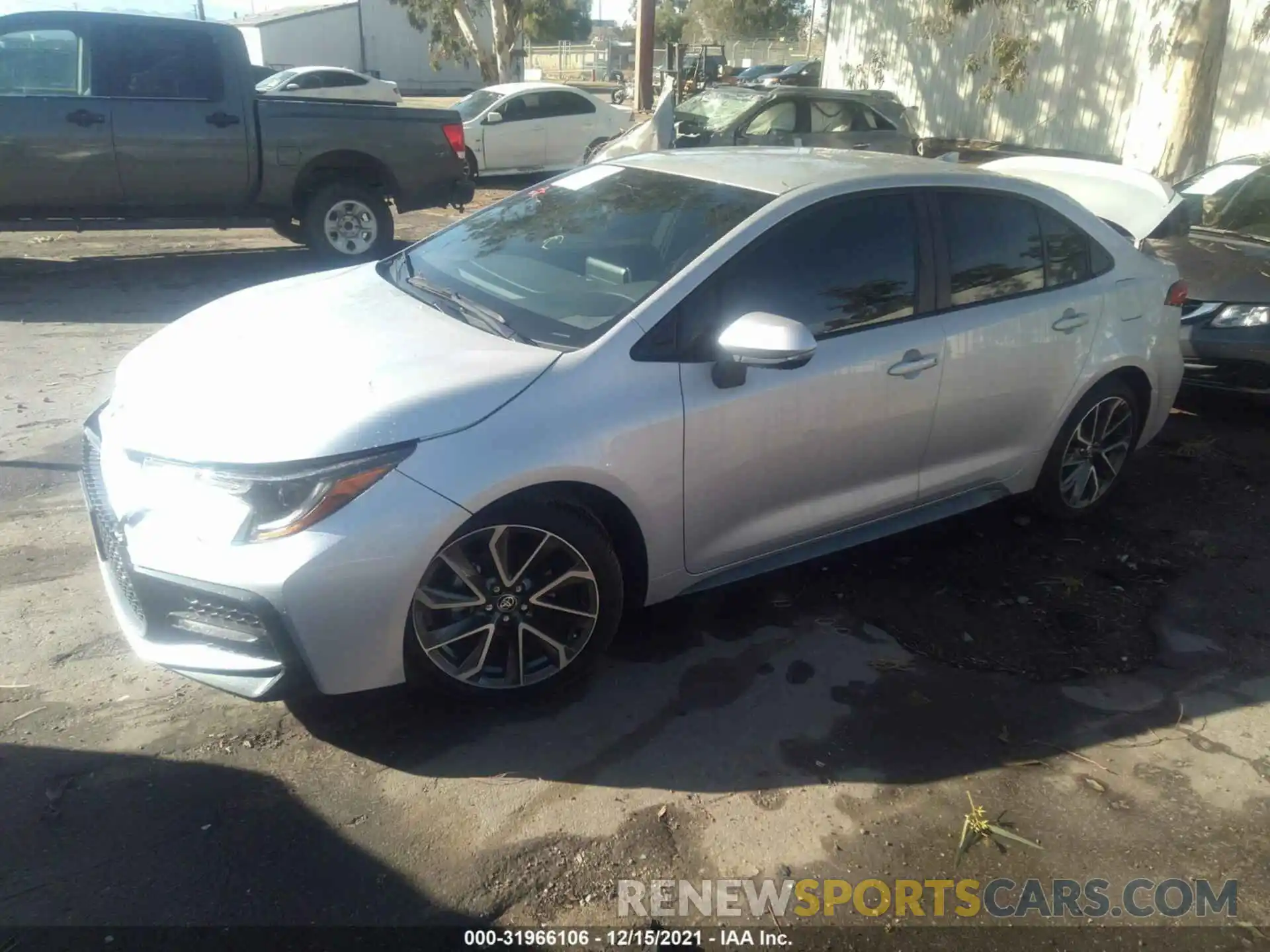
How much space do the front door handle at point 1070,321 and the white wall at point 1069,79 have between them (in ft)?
26.2

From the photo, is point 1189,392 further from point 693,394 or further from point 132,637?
point 132,637

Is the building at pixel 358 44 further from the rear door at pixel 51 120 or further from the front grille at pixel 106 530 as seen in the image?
the front grille at pixel 106 530

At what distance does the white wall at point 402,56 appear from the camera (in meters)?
47.8

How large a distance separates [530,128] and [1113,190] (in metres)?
12.2

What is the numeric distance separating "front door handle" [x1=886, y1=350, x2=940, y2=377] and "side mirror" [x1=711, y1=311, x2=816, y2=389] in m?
0.64

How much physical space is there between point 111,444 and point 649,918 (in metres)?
2.12

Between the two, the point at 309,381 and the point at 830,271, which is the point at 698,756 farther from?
the point at 830,271

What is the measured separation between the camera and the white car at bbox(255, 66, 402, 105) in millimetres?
23734

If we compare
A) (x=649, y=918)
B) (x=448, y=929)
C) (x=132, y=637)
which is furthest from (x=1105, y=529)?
(x=132, y=637)

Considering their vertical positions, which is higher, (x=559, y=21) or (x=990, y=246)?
(x=559, y=21)

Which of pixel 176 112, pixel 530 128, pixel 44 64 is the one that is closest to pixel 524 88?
pixel 530 128

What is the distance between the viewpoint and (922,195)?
4.09m

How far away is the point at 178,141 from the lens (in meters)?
8.96

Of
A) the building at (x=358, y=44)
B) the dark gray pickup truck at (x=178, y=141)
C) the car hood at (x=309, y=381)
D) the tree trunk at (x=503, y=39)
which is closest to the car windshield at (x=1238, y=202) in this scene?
the car hood at (x=309, y=381)
